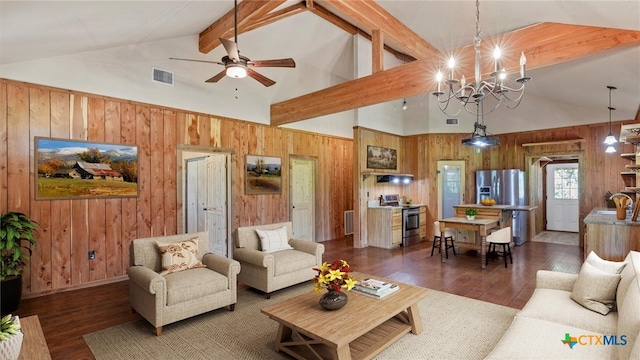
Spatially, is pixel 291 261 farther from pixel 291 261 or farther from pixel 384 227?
pixel 384 227

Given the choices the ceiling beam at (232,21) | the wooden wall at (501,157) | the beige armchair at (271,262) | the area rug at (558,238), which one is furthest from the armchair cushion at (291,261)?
the area rug at (558,238)

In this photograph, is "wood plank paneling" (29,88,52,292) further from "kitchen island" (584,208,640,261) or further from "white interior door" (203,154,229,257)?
"kitchen island" (584,208,640,261)

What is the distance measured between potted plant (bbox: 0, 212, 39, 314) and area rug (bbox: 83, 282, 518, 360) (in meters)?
1.32

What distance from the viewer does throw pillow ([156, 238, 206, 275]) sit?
341 cm

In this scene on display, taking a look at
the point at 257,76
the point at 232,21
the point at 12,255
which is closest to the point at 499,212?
the point at 257,76

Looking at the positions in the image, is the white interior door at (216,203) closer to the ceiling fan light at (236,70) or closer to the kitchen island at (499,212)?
the ceiling fan light at (236,70)

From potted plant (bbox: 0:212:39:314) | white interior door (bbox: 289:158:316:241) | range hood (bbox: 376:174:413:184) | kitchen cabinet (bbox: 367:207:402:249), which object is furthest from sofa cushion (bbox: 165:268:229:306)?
range hood (bbox: 376:174:413:184)

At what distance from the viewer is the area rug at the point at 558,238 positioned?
24.5 ft

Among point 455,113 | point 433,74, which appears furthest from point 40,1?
point 455,113

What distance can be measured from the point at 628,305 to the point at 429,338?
1.48 m

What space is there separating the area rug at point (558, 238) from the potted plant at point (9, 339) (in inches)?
367

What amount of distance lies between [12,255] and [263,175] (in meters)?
3.89

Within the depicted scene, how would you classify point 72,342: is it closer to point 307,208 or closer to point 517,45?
point 307,208

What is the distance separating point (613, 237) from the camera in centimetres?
363
